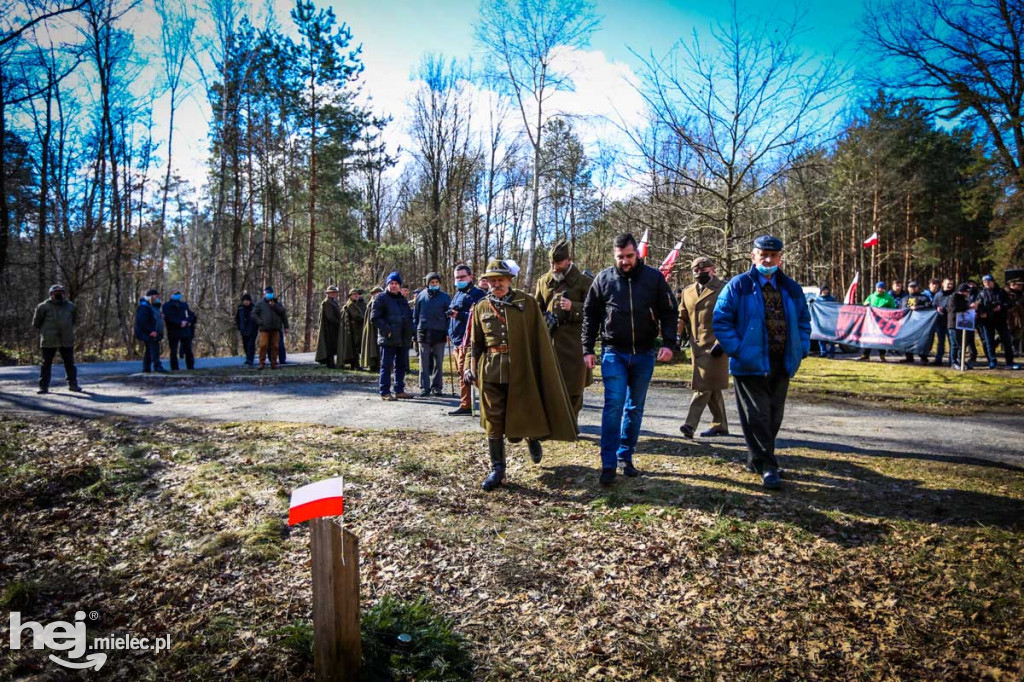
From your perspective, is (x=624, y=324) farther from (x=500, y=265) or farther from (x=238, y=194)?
(x=238, y=194)

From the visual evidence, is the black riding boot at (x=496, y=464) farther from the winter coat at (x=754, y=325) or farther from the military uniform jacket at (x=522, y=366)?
the winter coat at (x=754, y=325)

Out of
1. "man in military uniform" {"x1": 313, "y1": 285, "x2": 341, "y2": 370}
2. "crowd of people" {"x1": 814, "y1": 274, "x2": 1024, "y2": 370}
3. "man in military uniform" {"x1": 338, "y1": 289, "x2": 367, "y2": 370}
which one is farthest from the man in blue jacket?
"man in military uniform" {"x1": 313, "y1": 285, "x2": 341, "y2": 370}

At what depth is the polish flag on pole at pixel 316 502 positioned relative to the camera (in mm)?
2613

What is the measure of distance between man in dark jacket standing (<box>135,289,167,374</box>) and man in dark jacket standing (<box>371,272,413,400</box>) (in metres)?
7.18

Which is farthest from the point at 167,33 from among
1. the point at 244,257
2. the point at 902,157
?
the point at 902,157

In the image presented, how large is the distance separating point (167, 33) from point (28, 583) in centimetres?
2905

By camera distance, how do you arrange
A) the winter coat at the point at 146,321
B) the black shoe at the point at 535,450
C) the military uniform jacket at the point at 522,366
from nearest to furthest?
the military uniform jacket at the point at 522,366 → the black shoe at the point at 535,450 → the winter coat at the point at 146,321

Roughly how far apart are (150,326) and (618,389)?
13100 millimetres

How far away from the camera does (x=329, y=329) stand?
15797mm

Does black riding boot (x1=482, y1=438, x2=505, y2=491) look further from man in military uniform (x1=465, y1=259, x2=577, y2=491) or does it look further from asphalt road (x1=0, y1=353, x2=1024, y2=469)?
asphalt road (x1=0, y1=353, x2=1024, y2=469)

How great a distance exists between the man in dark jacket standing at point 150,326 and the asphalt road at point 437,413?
109 centimetres

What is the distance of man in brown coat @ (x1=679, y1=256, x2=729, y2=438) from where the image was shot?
6.74m

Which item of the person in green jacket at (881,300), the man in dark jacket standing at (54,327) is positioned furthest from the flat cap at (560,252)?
the person in green jacket at (881,300)
